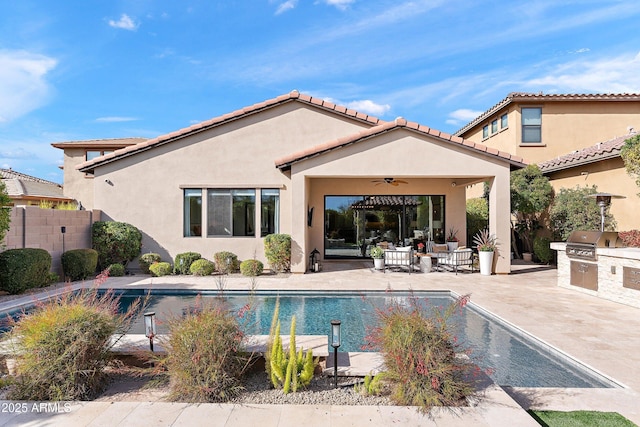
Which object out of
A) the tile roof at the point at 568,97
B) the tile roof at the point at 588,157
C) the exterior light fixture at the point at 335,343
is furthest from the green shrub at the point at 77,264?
the tile roof at the point at 568,97

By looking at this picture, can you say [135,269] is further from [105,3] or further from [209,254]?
[105,3]

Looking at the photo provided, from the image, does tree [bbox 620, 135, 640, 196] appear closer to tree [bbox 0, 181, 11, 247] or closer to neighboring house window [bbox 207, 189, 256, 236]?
neighboring house window [bbox 207, 189, 256, 236]

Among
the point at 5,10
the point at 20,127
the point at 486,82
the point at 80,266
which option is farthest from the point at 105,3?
the point at 20,127

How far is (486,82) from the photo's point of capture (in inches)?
827

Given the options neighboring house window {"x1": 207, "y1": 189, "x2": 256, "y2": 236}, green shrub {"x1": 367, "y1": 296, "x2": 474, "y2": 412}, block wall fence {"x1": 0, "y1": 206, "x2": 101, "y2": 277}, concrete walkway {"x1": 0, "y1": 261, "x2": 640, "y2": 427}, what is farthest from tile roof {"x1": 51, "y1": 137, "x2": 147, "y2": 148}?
green shrub {"x1": 367, "y1": 296, "x2": 474, "y2": 412}

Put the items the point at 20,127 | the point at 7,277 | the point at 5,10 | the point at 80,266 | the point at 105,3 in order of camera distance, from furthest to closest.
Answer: the point at 20,127
the point at 105,3
the point at 80,266
the point at 5,10
the point at 7,277

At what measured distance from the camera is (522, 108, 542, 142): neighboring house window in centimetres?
2009

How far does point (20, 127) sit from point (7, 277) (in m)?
26.5

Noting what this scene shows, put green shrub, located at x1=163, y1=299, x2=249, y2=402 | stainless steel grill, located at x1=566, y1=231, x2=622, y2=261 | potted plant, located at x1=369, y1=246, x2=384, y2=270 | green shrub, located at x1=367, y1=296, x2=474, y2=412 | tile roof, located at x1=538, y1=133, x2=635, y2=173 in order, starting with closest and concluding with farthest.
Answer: green shrub, located at x1=367, y1=296, x2=474, y2=412
green shrub, located at x1=163, y1=299, x2=249, y2=402
stainless steel grill, located at x1=566, y1=231, x2=622, y2=261
tile roof, located at x1=538, y1=133, x2=635, y2=173
potted plant, located at x1=369, y1=246, x2=384, y2=270

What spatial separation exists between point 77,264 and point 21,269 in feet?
7.22

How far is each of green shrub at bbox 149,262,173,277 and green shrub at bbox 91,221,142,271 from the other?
4.54 ft

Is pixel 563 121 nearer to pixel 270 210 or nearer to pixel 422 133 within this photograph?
pixel 422 133

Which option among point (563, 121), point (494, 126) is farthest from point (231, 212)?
point (563, 121)

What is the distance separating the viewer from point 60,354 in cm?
428
